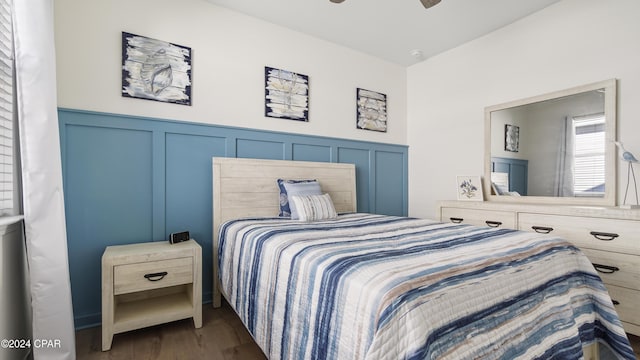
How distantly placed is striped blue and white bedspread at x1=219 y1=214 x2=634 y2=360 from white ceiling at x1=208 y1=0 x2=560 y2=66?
204cm

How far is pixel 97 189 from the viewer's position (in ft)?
6.82

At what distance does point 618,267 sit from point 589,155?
2.98 ft

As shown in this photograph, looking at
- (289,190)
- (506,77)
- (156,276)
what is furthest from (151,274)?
(506,77)

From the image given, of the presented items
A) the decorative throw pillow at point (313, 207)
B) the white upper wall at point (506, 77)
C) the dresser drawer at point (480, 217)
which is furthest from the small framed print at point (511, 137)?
the decorative throw pillow at point (313, 207)

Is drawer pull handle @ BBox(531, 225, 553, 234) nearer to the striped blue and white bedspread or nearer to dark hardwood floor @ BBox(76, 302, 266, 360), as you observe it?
the striped blue and white bedspread

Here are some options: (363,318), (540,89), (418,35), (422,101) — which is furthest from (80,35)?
(540,89)

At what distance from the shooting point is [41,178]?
1412mm

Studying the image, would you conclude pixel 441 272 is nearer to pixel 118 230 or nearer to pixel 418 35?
pixel 118 230

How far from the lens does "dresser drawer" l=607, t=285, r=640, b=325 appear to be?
1863 mm

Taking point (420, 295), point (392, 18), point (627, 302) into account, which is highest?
point (392, 18)

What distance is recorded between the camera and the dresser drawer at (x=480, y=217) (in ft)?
8.36

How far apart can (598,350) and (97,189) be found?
3.12 metres

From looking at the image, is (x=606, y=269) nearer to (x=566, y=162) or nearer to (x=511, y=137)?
(x=566, y=162)

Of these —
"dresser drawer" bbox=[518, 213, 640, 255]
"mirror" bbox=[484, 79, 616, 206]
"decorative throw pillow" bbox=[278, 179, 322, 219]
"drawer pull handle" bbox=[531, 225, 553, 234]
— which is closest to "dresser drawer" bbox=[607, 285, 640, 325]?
"dresser drawer" bbox=[518, 213, 640, 255]
